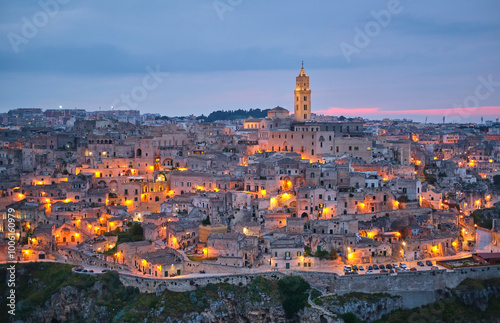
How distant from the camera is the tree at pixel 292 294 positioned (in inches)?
1062

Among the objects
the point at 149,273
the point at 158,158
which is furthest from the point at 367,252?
the point at 158,158

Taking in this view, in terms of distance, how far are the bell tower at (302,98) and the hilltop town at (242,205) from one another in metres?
4.94

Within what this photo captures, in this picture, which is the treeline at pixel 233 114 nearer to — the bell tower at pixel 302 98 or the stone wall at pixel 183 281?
the bell tower at pixel 302 98

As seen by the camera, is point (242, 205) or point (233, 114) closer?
point (242, 205)

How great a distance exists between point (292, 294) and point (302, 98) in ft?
86.8

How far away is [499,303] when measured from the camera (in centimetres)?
2861

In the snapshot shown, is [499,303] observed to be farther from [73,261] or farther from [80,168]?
[80,168]

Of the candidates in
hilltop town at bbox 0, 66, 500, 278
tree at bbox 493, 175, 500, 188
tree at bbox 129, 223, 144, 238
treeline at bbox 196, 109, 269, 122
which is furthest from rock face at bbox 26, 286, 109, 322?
treeline at bbox 196, 109, 269, 122

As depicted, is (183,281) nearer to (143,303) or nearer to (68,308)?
(143,303)

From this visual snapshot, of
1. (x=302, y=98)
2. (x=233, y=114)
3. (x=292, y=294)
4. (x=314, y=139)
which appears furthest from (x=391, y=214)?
(x=233, y=114)

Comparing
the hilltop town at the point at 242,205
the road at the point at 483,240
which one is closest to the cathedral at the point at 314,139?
the hilltop town at the point at 242,205

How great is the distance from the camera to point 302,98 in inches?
1986

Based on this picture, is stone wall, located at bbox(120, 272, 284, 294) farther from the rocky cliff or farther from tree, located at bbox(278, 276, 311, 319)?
tree, located at bbox(278, 276, 311, 319)

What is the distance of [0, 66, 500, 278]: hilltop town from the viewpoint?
29.3 m
